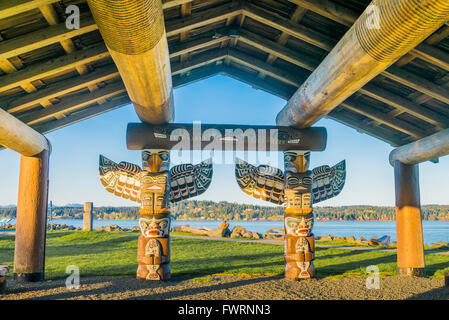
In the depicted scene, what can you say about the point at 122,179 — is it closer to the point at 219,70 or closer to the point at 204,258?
the point at 219,70

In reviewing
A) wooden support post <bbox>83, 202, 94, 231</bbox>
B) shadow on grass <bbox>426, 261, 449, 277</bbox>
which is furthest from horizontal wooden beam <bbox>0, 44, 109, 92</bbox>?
wooden support post <bbox>83, 202, 94, 231</bbox>

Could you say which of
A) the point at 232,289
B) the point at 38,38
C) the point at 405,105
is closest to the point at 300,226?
the point at 232,289

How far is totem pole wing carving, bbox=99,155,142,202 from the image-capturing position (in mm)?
8758

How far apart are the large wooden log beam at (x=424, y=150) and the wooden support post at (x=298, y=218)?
2.22 m

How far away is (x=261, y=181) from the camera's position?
9109 millimetres

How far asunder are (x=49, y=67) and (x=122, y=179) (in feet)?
11.1

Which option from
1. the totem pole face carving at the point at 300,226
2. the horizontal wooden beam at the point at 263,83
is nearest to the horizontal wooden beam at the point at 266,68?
the horizontal wooden beam at the point at 263,83

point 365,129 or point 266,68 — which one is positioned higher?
point 266,68

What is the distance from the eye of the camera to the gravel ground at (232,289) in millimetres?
6273

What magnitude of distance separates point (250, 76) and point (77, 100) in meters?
3.82

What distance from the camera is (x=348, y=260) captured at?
35.7 feet

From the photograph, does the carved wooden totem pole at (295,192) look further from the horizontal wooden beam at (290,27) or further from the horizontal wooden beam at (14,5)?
the horizontal wooden beam at (14,5)

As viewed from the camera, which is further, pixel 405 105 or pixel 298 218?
pixel 298 218
